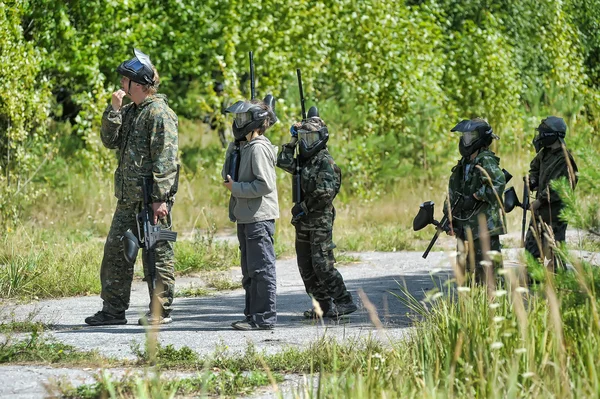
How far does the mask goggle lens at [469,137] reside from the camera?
313 inches

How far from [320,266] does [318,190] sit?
1.95ft

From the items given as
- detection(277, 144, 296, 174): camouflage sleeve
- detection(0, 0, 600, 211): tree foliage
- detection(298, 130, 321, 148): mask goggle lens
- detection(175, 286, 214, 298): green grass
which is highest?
detection(0, 0, 600, 211): tree foliage

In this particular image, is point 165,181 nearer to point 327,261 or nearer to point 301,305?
point 327,261

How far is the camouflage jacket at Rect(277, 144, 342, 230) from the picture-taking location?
312 inches

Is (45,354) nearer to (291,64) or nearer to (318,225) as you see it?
(318,225)

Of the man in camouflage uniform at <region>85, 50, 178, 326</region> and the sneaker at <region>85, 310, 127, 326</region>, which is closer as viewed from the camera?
the man in camouflage uniform at <region>85, 50, 178, 326</region>

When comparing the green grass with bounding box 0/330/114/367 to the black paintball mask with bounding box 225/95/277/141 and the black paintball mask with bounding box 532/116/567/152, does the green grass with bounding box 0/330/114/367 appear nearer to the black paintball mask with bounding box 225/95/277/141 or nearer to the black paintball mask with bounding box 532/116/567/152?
the black paintball mask with bounding box 225/95/277/141

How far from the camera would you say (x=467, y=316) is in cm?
551

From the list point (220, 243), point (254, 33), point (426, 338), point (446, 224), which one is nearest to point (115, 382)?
point (426, 338)

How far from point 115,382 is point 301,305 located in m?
3.90

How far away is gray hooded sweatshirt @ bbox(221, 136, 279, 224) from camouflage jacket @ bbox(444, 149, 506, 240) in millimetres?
1347

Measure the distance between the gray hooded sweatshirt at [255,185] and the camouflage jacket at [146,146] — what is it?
458 mm

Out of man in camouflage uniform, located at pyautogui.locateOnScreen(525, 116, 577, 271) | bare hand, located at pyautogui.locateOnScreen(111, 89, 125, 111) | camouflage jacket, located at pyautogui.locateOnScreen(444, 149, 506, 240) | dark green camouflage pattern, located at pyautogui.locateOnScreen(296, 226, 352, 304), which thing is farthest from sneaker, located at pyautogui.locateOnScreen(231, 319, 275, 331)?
man in camouflage uniform, located at pyautogui.locateOnScreen(525, 116, 577, 271)

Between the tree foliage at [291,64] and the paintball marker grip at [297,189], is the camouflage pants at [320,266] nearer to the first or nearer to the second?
the paintball marker grip at [297,189]
